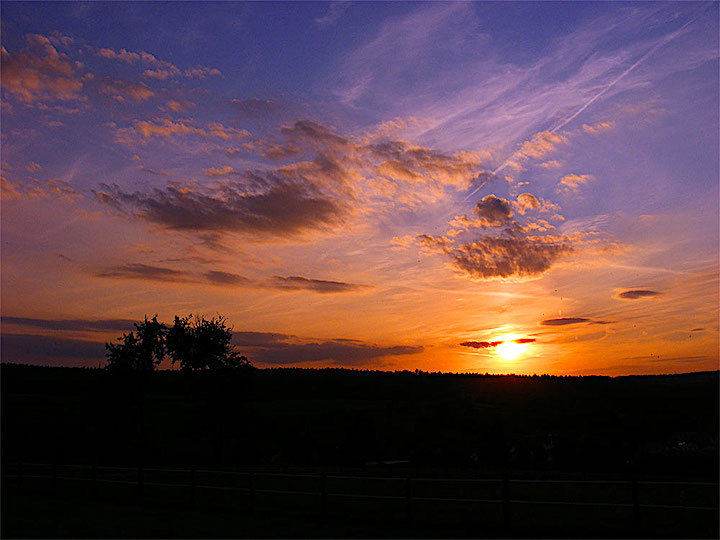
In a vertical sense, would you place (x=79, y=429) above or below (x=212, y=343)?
below

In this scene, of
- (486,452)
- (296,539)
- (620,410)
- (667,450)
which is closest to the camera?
(296,539)

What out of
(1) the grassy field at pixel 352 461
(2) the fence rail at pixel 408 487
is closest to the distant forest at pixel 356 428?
(1) the grassy field at pixel 352 461

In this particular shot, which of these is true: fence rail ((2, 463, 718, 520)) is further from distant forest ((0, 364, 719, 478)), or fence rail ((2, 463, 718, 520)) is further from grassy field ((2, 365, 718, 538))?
distant forest ((0, 364, 719, 478))

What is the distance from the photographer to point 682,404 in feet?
315

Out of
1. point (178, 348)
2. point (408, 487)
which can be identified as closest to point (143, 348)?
point (178, 348)

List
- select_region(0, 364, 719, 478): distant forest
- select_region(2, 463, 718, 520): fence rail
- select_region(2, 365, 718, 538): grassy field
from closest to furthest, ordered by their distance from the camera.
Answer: select_region(2, 463, 718, 520): fence rail
select_region(2, 365, 718, 538): grassy field
select_region(0, 364, 719, 478): distant forest

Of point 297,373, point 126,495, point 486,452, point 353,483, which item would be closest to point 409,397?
point 297,373

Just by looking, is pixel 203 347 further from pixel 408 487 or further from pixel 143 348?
pixel 408 487

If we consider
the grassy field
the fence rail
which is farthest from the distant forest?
the fence rail

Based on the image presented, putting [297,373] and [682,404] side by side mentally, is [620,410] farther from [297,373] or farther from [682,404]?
[297,373]

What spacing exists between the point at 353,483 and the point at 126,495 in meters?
13.3

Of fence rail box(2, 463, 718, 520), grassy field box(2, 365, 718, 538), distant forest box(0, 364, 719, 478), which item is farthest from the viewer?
distant forest box(0, 364, 719, 478)

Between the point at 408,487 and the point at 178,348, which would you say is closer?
the point at 408,487

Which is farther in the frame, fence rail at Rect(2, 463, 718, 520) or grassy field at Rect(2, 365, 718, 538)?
grassy field at Rect(2, 365, 718, 538)
